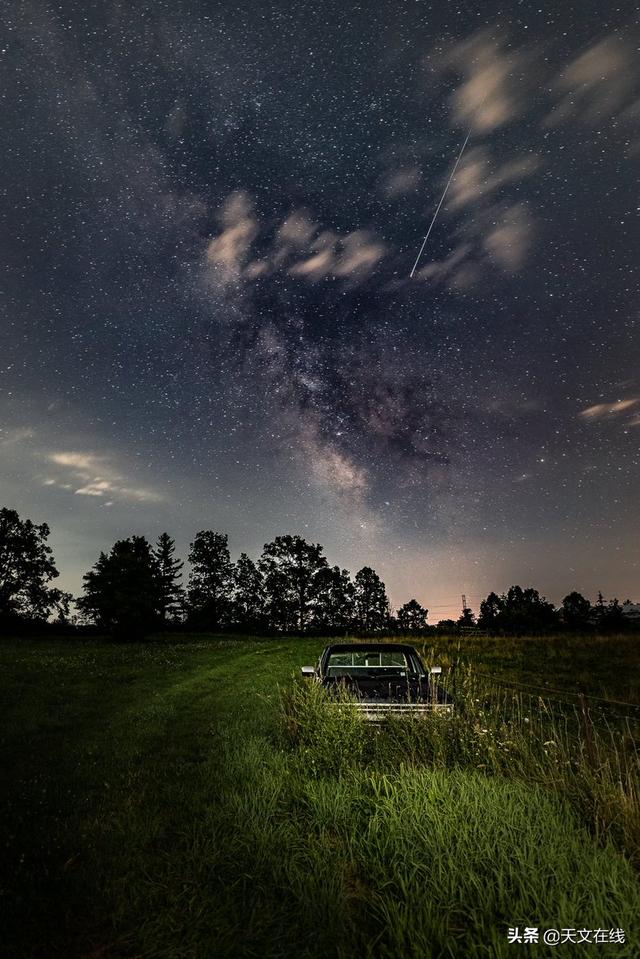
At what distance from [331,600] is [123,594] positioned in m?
72.0

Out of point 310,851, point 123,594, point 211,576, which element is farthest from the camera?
point 211,576

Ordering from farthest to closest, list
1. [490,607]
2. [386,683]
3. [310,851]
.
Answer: [490,607]
[386,683]
[310,851]

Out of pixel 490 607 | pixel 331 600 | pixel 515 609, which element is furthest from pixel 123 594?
pixel 490 607

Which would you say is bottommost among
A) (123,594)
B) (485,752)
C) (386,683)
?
(485,752)

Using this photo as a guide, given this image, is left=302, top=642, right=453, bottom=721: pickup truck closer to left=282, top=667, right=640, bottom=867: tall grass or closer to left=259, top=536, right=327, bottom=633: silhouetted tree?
left=282, top=667, right=640, bottom=867: tall grass

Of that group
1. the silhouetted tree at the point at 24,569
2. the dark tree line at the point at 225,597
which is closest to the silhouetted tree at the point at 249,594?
the dark tree line at the point at 225,597

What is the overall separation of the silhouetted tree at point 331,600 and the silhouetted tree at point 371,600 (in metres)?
10.2

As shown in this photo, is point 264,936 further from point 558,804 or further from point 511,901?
point 558,804

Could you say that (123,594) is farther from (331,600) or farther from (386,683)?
A: (331,600)

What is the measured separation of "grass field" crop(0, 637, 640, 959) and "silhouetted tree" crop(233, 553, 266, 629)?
99889 mm

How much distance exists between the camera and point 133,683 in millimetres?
17188

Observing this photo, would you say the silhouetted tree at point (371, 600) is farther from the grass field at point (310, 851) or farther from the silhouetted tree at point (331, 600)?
the grass field at point (310, 851)

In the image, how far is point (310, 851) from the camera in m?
4.19

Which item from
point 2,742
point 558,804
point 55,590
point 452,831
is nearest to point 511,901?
point 452,831
